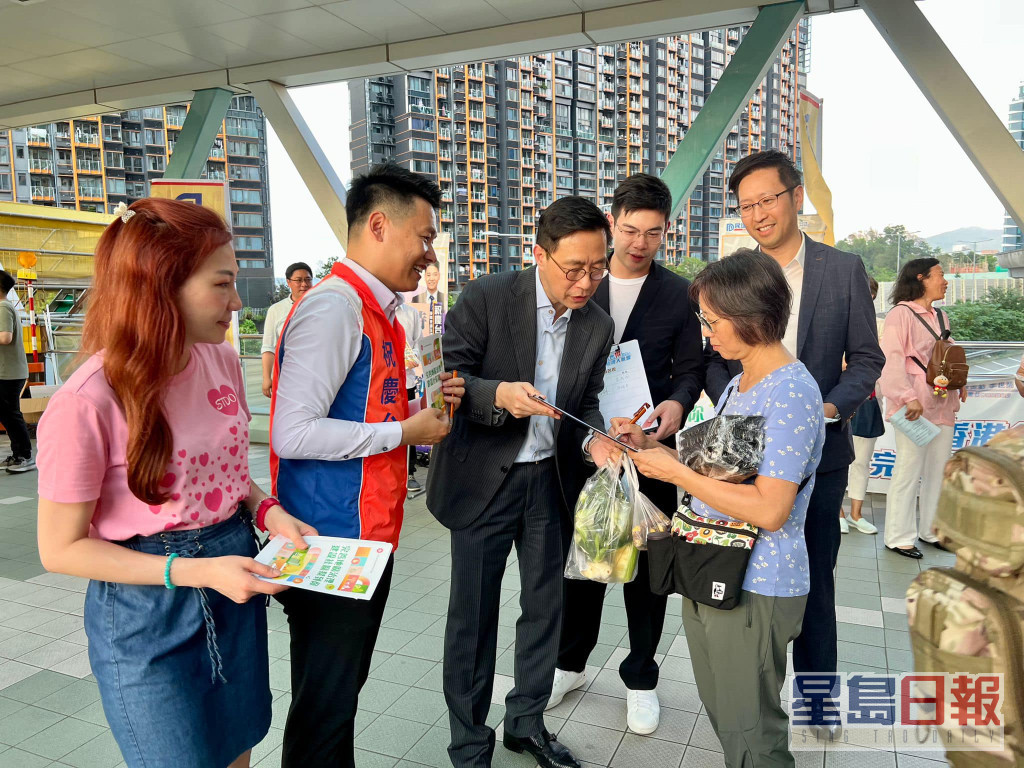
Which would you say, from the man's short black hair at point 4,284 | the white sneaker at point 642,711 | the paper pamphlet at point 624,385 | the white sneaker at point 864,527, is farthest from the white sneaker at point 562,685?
the man's short black hair at point 4,284

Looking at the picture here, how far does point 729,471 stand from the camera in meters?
1.46

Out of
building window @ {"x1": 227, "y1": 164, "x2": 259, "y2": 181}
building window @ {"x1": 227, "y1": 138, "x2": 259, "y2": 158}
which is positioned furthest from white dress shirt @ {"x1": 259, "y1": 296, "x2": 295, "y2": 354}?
building window @ {"x1": 227, "y1": 164, "x2": 259, "y2": 181}

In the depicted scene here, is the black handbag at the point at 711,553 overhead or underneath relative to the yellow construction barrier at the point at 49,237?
underneath

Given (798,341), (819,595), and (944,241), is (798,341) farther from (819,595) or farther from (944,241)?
(944,241)

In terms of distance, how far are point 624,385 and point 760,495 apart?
2.80 feet

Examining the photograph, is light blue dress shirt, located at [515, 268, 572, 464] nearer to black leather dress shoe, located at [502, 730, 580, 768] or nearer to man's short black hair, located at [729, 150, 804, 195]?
man's short black hair, located at [729, 150, 804, 195]

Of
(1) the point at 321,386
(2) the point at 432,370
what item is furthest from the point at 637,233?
(1) the point at 321,386

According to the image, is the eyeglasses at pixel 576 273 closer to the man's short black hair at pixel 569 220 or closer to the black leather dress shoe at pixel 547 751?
the man's short black hair at pixel 569 220

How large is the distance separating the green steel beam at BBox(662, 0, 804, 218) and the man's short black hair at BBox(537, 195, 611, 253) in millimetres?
3056

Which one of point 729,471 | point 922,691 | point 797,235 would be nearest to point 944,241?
point 797,235

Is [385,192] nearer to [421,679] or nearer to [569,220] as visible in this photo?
[569,220]

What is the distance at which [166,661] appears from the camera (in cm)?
117

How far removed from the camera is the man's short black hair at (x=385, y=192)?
161 cm

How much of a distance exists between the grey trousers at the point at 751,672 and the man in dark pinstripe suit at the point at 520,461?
0.59 metres
